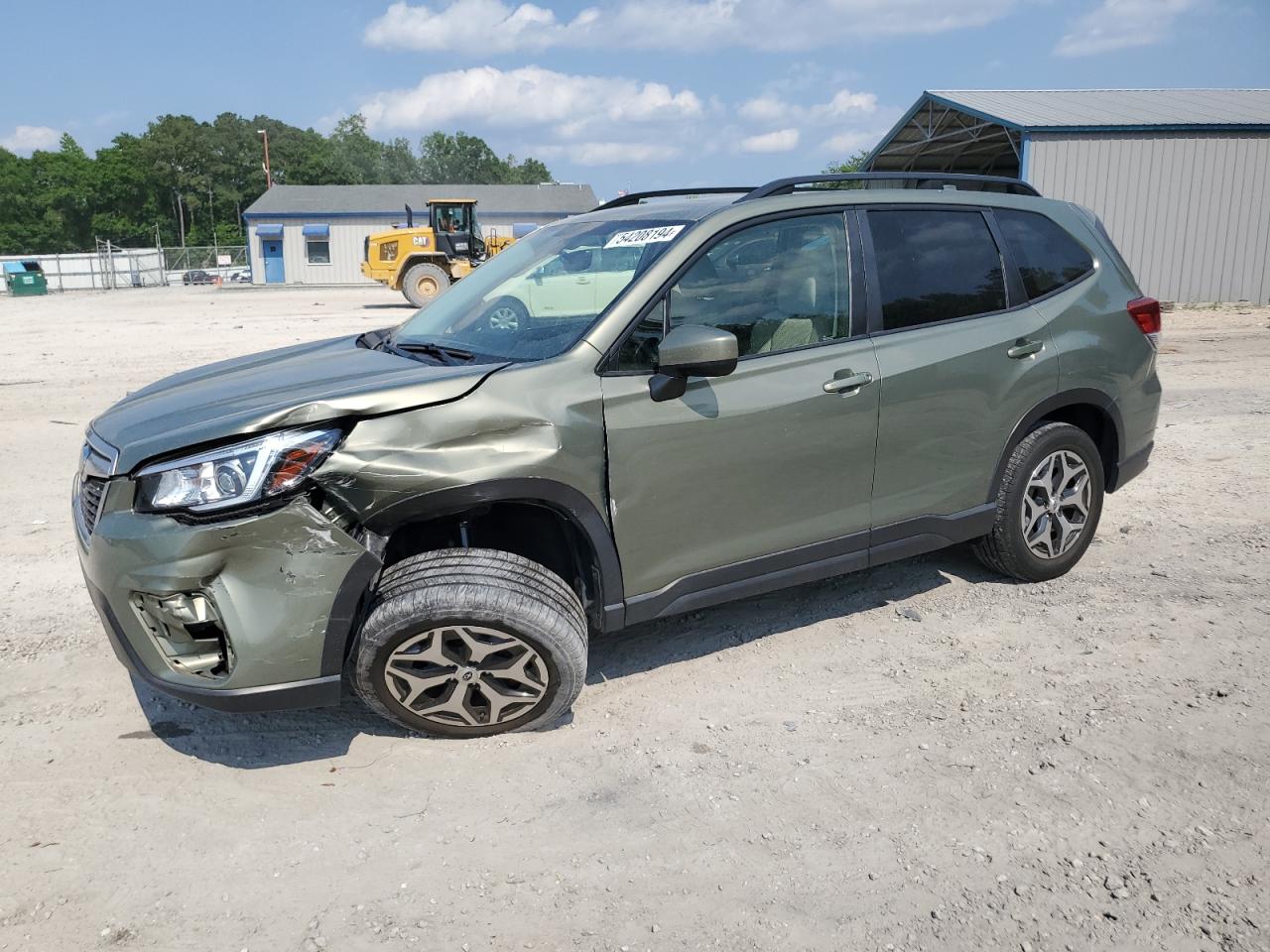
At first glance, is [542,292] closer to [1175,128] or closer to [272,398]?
[272,398]

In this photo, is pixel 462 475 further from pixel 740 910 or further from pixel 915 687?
pixel 915 687

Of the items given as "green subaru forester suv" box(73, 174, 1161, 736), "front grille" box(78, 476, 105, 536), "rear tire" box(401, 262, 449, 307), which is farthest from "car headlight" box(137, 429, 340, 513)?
"rear tire" box(401, 262, 449, 307)

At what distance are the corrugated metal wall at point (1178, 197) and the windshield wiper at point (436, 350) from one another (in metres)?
19.5

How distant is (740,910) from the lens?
8.20 feet

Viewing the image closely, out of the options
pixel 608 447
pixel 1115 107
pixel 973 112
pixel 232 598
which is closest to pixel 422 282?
pixel 973 112

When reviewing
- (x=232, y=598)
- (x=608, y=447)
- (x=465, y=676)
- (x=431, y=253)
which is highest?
(x=431, y=253)

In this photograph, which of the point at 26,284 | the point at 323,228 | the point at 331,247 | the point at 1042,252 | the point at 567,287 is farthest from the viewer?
the point at 331,247

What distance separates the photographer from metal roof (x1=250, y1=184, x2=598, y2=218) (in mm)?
50906

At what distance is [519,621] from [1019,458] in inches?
96.0

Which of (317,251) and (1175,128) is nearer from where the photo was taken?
(1175,128)

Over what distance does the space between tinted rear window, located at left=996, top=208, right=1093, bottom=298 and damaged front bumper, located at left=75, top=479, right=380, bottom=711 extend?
10.4 feet

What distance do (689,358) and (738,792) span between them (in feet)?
4.61

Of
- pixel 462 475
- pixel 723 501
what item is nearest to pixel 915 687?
pixel 723 501

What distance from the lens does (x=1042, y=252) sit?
4.47 m
